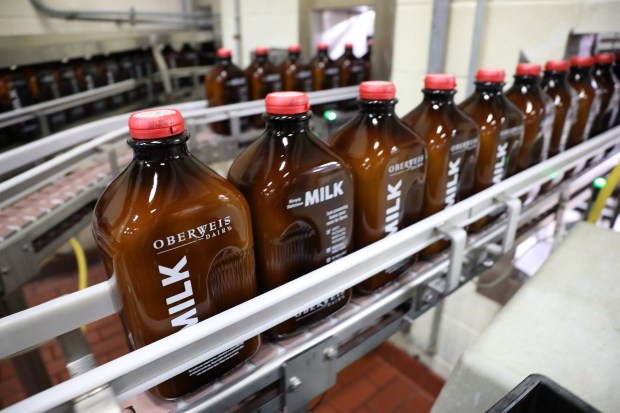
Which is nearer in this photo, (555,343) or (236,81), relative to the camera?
(555,343)

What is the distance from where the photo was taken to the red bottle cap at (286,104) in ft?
1.61

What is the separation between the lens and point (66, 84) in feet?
6.82

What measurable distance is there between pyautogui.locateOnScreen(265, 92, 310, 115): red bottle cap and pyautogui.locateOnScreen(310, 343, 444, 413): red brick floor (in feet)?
5.04

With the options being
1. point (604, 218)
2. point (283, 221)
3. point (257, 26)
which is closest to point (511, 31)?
point (604, 218)

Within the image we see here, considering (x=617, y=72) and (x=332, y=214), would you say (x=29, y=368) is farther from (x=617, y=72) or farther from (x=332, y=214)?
(x=617, y=72)

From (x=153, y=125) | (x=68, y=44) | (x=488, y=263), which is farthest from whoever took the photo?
(x=68, y=44)

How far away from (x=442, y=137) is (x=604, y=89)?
2.70ft

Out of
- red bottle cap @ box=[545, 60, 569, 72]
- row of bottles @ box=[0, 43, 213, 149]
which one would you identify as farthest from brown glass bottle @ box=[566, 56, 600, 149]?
row of bottles @ box=[0, 43, 213, 149]

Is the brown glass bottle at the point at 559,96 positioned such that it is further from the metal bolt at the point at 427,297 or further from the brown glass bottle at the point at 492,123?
the metal bolt at the point at 427,297

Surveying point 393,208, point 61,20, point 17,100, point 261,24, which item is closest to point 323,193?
point 393,208

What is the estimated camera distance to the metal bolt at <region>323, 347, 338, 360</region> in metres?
0.54

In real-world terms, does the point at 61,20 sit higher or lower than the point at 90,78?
higher

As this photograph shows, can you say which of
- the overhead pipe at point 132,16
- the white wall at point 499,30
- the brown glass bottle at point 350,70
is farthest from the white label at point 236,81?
the overhead pipe at point 132,16

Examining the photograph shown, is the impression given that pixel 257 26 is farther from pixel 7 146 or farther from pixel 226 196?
pixel 226 196
